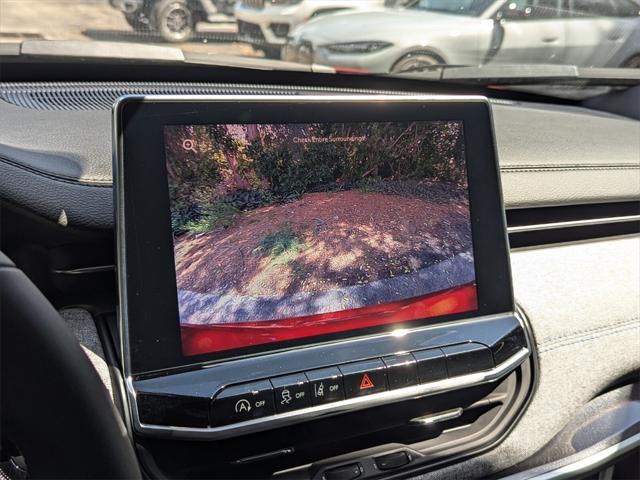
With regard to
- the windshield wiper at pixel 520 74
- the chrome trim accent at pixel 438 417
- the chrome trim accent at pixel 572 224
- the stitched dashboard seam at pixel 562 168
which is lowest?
the chrome trim accent at pixel 438 417

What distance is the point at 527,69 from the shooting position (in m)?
2.11

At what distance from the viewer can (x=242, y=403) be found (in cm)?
113

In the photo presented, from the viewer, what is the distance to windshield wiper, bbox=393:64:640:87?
209cm

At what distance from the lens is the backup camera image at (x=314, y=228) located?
3.69 feet

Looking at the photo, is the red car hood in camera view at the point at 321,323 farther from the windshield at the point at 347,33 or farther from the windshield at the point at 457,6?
the windshield at the point at 457,6

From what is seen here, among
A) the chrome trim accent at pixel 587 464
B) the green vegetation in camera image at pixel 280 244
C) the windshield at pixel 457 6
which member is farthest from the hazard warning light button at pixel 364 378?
the windshield at pixel 457 6

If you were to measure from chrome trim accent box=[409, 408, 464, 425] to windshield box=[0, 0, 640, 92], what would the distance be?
1114 millimetres

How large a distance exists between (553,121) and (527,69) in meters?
0.26

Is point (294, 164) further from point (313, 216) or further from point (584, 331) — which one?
point (584, 331)

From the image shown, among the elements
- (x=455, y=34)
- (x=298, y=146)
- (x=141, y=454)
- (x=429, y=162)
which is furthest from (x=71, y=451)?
(x=455, y=34)

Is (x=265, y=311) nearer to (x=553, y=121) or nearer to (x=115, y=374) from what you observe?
(x=115, y=374)

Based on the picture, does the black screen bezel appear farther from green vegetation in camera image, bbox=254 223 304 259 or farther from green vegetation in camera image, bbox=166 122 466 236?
green vegetation in camera image, bbox=254 223 304 259

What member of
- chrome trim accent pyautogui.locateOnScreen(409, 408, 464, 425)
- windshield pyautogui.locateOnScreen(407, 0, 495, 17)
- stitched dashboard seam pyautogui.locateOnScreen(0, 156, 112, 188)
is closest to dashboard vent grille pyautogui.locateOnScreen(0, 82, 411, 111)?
stitched dashboard seam pyautogui.locateOnScreen(0, 156, 112, 188)

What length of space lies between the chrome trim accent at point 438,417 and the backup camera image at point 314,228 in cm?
23
